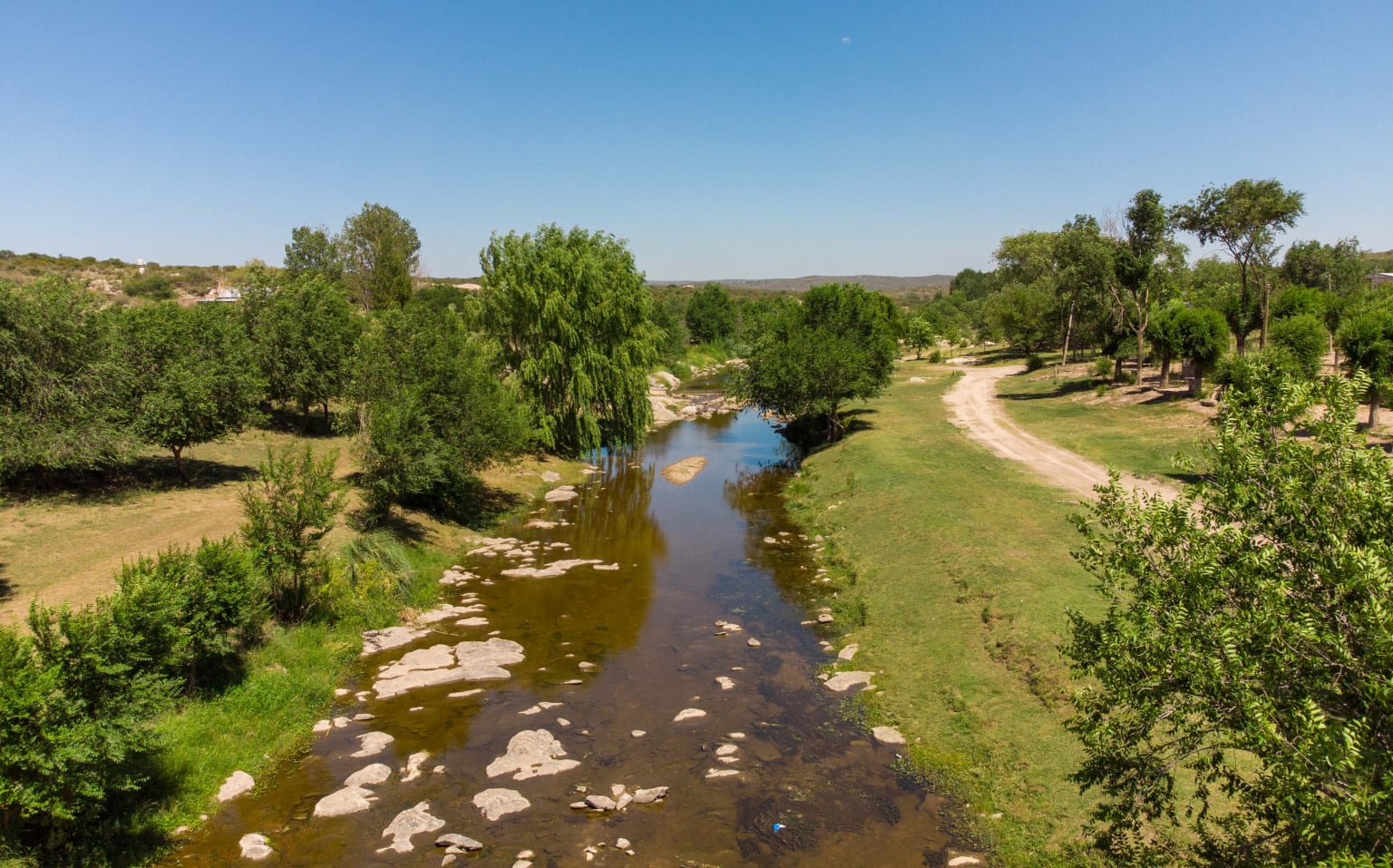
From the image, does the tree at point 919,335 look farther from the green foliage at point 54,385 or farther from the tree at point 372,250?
the green foliage at point 54,385

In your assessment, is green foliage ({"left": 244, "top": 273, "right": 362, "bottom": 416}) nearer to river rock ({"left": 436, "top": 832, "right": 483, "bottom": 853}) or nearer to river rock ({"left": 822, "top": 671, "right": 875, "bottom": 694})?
river rock ({"left": 822, "top": 671, "right": 875, "bottom": 694})

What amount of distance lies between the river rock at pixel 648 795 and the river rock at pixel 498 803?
1.91 meters

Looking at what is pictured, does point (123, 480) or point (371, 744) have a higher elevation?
point (123, 480)

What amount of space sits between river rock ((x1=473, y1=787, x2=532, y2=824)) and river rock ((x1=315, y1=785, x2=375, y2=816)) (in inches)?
76.5

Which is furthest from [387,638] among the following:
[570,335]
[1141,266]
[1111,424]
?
[1141,266]

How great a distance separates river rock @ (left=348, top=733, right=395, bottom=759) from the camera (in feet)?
50.0

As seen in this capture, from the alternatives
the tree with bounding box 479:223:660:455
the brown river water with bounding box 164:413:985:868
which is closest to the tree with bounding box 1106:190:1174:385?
the tree with bounding box 479:223:660:455

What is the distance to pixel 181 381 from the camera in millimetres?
26672

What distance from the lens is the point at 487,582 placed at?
83.0 ft

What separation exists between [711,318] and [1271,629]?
10925 centimetres

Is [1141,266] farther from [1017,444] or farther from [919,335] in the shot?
[919,335]

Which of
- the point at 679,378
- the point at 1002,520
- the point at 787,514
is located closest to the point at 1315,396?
the point at 1002,520

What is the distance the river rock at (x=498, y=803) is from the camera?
524 inches

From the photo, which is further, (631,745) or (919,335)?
(919,335)
